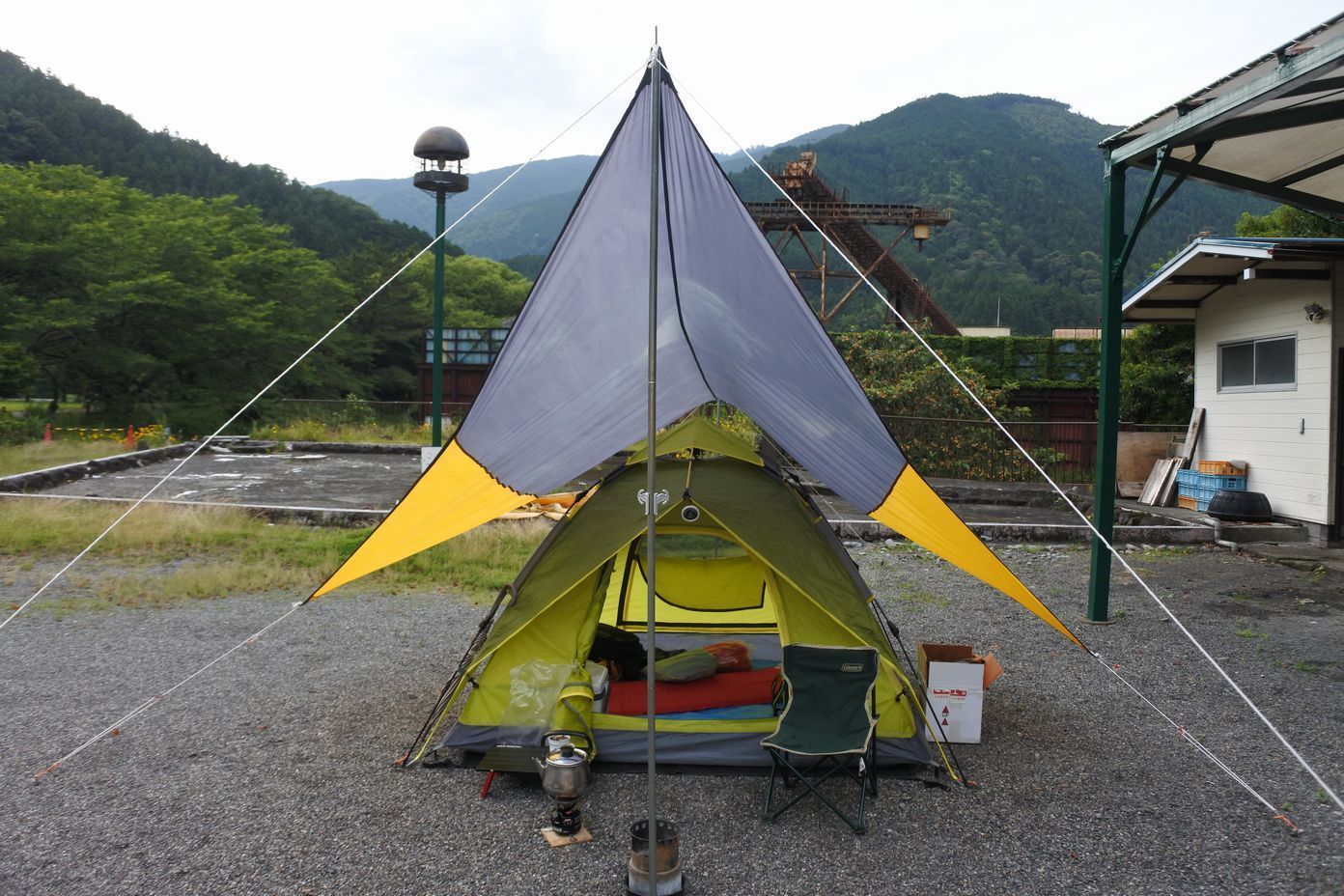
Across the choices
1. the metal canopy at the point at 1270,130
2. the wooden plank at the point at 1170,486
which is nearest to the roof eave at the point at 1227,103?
the metal canopy at the point at 1270,130

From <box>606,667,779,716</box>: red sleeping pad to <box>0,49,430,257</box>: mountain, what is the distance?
3196 cm

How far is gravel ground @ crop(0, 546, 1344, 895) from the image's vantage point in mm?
3672

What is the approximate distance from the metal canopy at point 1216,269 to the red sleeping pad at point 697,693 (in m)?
8.31

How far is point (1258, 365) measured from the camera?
11609 mm

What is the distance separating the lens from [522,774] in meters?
4.61

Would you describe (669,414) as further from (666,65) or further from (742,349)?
(666,65)

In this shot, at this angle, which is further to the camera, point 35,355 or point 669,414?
point 35,355

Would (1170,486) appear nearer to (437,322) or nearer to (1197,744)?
(1197,744)

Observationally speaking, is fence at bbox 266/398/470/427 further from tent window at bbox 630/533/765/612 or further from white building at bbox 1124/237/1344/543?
tent window at bbox 630/533/765/612

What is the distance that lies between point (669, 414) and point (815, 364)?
3.27 ft

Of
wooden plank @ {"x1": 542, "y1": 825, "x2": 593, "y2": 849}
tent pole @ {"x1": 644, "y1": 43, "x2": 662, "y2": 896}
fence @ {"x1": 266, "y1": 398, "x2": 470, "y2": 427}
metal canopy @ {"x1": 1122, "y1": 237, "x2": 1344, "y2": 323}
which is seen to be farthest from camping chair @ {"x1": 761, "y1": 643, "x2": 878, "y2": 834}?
fence @ {"x1": 266, "y1": 398, "x2": 470, "y2": 427}

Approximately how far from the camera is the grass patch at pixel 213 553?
8242 mm

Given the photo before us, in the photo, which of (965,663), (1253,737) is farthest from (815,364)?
(1253,737)

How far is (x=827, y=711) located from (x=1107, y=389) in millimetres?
4512
